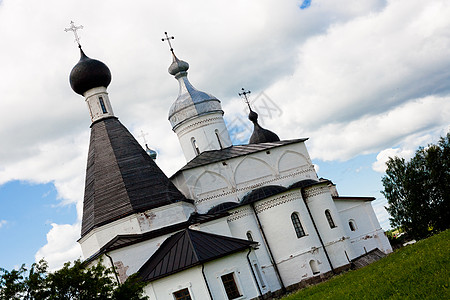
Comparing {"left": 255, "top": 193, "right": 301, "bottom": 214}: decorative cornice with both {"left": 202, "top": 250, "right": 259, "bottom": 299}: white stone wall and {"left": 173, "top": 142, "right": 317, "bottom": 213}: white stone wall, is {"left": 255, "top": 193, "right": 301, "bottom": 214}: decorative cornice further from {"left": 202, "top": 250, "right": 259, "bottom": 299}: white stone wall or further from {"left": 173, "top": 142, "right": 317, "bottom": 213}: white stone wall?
{"left": 202, "top": 250, "right": 259, "bottom": 299}: white stone wall

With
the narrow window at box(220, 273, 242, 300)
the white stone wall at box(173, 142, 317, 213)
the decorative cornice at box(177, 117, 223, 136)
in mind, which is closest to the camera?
the narrow window at box(220, 273, 242, 300)

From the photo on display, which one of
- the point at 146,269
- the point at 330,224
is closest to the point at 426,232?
the point at 330,224

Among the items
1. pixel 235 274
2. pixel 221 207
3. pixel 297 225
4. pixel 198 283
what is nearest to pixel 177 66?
pixel 221 207

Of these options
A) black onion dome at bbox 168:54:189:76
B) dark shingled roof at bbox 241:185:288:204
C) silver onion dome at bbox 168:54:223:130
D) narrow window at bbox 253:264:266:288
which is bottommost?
narrow window at bbox 253:264:266:288

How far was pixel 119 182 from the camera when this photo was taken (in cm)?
1706

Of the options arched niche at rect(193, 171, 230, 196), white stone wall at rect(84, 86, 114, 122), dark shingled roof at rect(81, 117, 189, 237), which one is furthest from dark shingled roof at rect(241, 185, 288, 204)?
white stone wall at rect(84, 86, 114, 122)

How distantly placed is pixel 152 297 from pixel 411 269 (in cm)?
821

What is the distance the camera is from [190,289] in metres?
13.9

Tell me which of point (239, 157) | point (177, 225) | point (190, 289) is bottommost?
point (190, 289)

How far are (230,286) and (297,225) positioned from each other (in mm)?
6017

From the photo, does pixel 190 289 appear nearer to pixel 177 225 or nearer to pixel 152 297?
pixel 152 297

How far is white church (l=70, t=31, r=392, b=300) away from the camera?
1467cm

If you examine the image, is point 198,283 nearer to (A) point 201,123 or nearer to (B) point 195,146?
(B) point 195,146

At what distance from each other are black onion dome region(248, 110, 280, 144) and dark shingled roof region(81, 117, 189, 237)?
33.1ft
